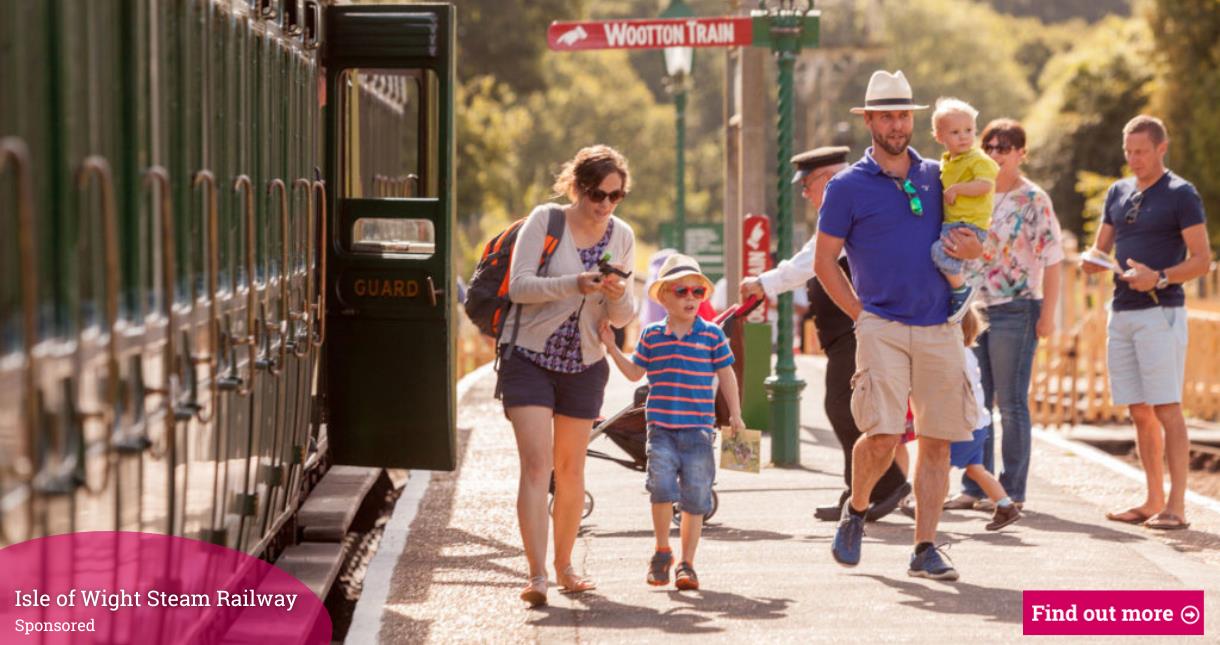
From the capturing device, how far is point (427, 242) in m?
9.14

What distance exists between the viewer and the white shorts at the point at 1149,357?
9.21 metres

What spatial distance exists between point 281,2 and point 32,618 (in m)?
3.87

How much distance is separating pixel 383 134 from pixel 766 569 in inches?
261

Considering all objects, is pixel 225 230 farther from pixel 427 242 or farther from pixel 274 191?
pixel 427 242

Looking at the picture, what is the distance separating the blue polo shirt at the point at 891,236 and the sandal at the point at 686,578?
1.20m

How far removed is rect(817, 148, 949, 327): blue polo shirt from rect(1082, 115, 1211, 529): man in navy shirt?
1970 millimetres

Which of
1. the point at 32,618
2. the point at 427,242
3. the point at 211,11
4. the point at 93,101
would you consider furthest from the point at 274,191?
the point at 32,618

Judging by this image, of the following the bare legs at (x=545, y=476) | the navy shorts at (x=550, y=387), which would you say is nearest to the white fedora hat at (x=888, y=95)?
the navy shorts at (x=550, y=387)

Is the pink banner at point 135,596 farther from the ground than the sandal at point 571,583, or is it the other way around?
the pink banner at point 135,596

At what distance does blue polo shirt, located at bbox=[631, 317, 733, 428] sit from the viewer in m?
7.54

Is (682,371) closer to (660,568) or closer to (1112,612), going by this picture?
(660,568)

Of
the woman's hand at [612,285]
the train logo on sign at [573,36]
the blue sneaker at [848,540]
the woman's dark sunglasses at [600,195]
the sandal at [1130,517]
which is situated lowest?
the sandal at [1130,517]

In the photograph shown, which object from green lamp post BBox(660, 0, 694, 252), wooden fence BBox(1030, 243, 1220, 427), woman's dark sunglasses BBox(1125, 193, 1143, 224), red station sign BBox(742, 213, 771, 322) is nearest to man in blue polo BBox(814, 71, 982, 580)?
woman's dark sunglasses BBox(1125, 193, 1143, 224)

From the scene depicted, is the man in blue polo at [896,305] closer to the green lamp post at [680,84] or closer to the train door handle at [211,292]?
the train door handle at [211,292]
